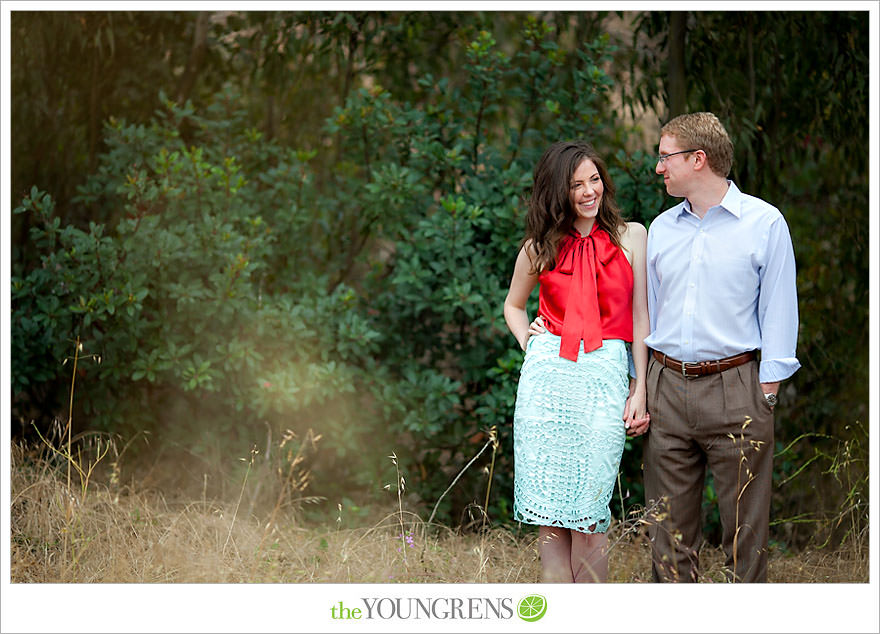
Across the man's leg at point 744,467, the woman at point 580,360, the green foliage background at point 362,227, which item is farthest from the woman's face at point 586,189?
the green foliage background at point 362,227

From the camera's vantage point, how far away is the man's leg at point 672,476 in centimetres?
255

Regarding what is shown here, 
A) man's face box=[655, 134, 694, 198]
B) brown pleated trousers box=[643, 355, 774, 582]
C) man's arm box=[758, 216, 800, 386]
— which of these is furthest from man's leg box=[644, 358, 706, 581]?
man's face box=[655, 134, 694, 198]

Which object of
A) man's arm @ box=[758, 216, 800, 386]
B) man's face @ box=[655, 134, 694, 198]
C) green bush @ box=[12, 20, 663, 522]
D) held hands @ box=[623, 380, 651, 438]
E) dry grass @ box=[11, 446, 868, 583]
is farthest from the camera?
green bush @ box=[12, 20, 663, 522]

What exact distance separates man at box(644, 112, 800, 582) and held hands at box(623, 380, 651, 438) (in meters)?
0.03

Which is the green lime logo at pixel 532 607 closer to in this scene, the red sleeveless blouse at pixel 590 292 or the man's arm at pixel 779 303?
the red sleeveless blouse at pixel 590 292

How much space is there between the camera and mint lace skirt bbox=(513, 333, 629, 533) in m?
2.59

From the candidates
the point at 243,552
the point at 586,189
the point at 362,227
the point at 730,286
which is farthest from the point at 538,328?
the point at 362,227

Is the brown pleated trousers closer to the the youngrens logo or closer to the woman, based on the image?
the woman

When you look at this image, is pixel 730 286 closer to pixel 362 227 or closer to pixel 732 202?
pixel 732 202

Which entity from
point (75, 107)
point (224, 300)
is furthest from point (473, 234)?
point (75, 107)

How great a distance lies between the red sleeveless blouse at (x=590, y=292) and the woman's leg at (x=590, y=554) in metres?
0.58

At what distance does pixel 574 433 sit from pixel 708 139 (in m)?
0.97

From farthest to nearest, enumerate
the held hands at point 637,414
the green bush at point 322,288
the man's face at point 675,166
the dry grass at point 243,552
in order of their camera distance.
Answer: the green bush at point 322,288
the dry grass at point 243,552
the held hands at point 637,414
the man's face at point 675,166

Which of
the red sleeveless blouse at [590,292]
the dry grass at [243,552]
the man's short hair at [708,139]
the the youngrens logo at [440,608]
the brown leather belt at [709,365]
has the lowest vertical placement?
the dry grass at [243,552]
